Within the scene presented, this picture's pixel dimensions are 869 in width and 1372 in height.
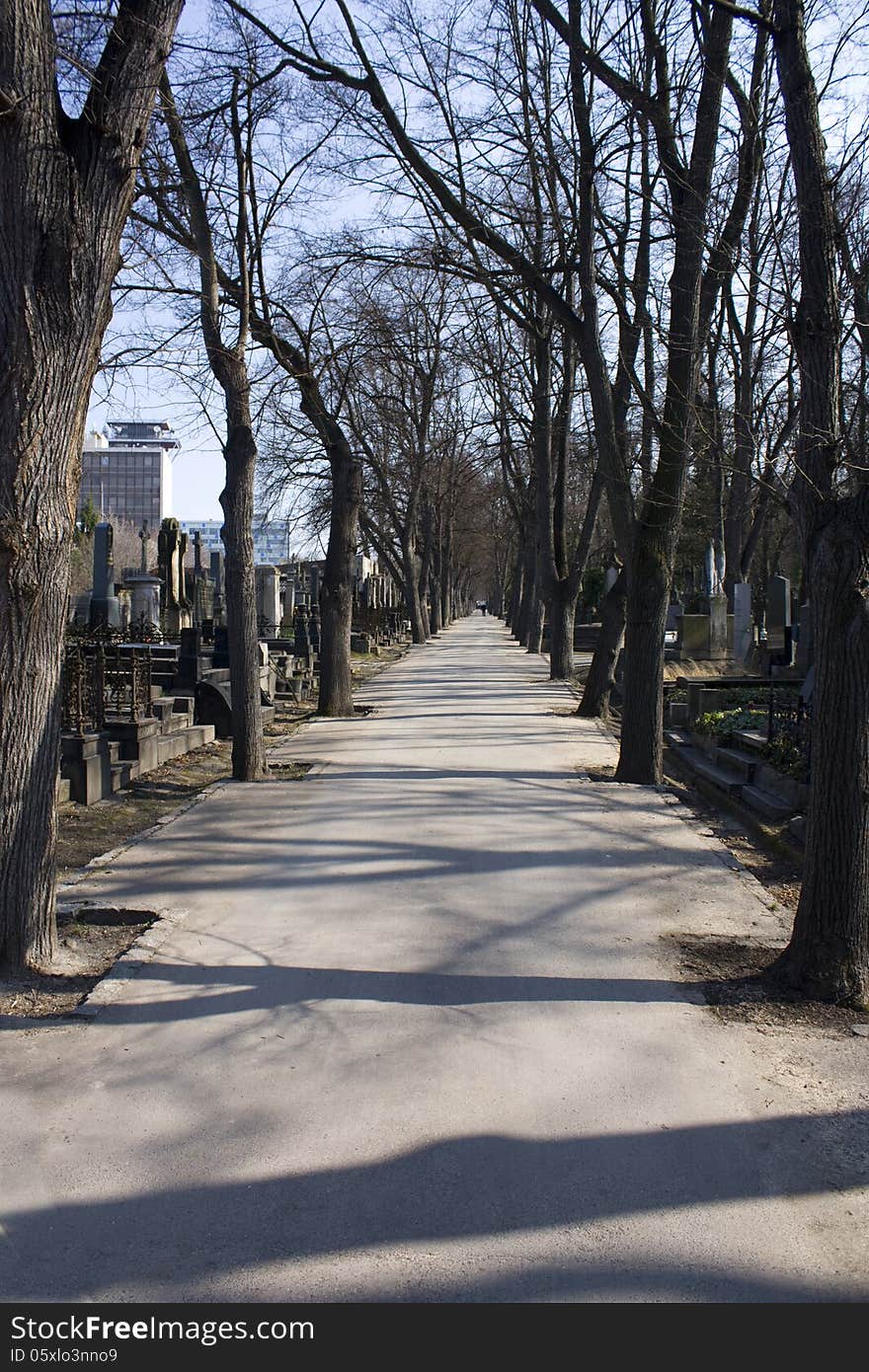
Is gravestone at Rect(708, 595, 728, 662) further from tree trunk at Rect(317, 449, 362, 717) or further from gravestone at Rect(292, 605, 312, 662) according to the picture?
tree trunk at Rect(317, 449, 362, 717)

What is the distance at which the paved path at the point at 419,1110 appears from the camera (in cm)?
326

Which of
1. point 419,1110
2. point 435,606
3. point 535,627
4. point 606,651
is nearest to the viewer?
point 419,1110

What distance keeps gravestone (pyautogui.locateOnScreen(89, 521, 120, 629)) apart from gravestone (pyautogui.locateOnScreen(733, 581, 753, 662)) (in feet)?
43.0

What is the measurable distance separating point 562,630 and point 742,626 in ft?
12.9

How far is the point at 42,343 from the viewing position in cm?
533

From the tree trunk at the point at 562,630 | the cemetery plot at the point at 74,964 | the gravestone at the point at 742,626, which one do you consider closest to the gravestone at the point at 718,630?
the gravestone at the point at 742,626

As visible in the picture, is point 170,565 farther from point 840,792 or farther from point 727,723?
point 840,792

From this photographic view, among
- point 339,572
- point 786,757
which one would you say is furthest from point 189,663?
point 786,757

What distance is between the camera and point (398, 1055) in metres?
4.70

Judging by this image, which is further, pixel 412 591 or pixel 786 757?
pixel 412 591

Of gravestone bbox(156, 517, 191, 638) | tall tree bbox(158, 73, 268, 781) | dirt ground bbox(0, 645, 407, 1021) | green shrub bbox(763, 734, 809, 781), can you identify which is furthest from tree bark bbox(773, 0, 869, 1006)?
gravestone bbox(156, 517, 191, 638)

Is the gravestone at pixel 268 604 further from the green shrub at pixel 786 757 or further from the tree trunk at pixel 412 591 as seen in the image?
the green shrub at pixel 786 757

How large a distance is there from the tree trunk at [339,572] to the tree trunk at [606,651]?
145 inches

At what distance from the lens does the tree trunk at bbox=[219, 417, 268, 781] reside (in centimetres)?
1118
